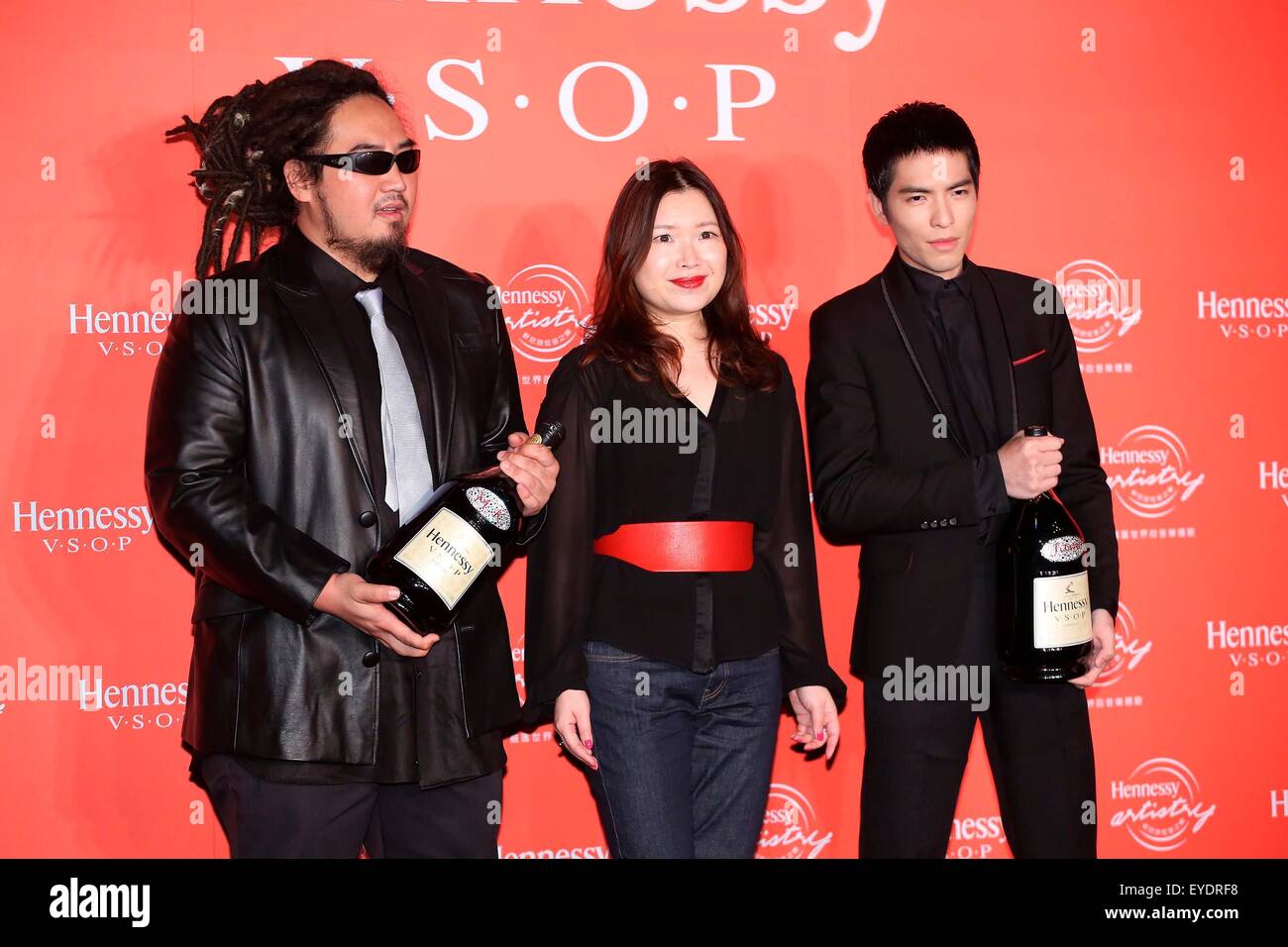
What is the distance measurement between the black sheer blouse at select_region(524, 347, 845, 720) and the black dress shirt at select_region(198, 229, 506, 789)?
7.2 inches

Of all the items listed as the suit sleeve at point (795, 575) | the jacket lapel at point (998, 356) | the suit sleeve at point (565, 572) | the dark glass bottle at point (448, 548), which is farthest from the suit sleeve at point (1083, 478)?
the dark glass bottle at point (448, 548)

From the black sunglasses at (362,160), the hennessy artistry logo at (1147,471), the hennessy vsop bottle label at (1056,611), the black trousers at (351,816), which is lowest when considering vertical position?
the black trousers at (351,816)

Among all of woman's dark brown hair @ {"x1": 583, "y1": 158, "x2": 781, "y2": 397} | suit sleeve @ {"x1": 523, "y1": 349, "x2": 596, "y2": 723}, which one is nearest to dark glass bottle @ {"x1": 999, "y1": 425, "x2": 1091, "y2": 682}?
woman's dark brown hair @ {"x1": 583, "y1": 158, "x2": 781, "y2": 397}

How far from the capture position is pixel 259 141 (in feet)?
9.20

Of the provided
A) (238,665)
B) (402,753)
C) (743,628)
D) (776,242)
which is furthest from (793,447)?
(238,665)

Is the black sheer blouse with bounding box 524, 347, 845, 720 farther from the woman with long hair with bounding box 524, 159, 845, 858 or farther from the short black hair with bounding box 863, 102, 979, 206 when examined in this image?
the short black hair with bounding box 863, 102, 979, 206

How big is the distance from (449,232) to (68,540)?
4.34 ft

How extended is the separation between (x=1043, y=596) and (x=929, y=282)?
0.82 metres

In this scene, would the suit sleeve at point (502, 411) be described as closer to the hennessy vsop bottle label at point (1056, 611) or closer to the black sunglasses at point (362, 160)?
the black sunglasses at point (362, 160)

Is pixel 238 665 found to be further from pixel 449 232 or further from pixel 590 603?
pixel 449 232

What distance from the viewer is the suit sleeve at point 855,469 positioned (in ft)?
8.89

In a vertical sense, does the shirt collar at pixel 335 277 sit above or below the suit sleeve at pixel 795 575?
above

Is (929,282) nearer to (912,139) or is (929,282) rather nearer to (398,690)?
(912,139)

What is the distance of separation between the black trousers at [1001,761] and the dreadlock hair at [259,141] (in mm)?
1813
